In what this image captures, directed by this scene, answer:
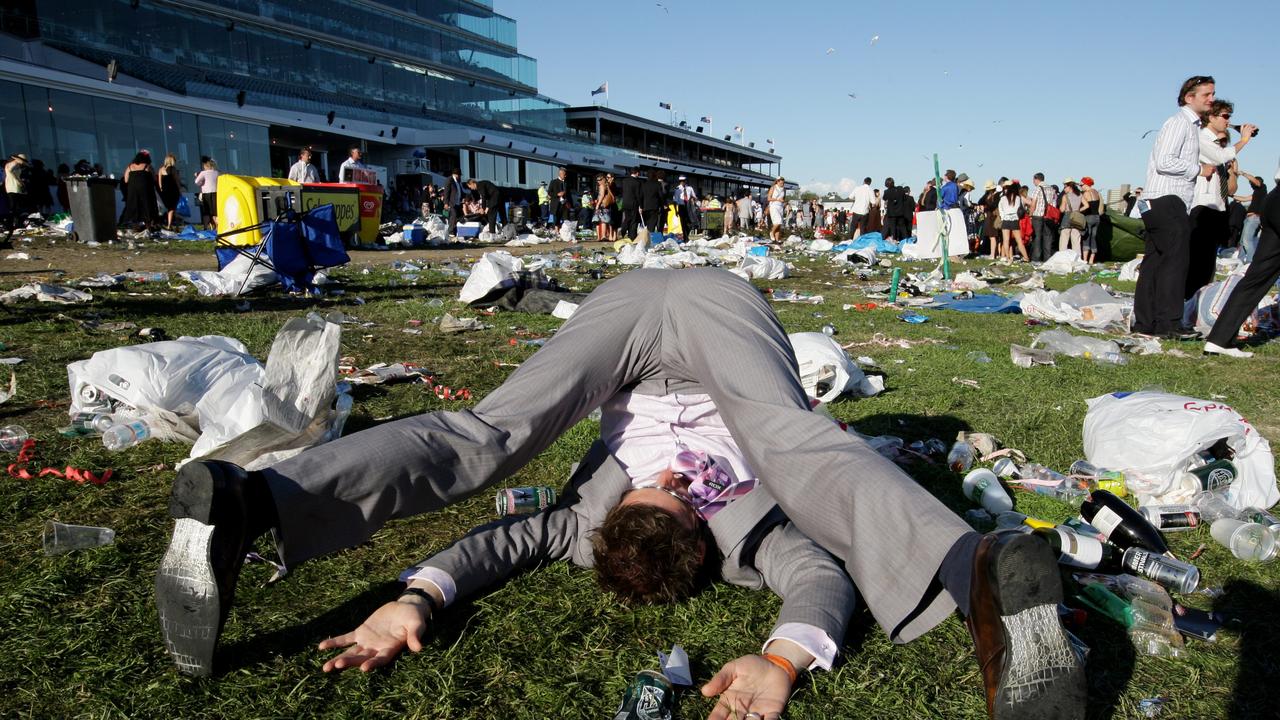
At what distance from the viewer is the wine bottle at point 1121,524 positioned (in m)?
2.54

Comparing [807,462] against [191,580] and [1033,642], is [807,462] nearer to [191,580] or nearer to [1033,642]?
[1033,642]

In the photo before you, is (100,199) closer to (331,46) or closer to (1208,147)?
(1208,147)

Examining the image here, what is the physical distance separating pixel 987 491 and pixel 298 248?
712 cm

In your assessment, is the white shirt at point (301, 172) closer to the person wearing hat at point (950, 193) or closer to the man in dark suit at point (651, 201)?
the man in dark suit at point (651, 201)

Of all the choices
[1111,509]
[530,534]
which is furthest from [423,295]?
[1111,509]

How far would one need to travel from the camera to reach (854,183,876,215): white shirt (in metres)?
19.8

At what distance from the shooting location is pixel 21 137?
20797 mm

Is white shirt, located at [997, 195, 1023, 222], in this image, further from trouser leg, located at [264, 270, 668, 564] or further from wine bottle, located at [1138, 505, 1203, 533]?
trouser leg, located at [264, 270, 668, 564]

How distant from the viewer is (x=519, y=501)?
9.29ft

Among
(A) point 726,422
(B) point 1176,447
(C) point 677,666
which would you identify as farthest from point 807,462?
(B) point 1176,447

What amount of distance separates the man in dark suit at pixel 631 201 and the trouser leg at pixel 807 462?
625 inches

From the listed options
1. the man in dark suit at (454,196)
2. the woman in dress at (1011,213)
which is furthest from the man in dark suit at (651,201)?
the woman in dress at (1011,213)

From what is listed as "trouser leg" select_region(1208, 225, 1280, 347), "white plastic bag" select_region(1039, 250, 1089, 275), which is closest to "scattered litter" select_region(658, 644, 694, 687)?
"trouser leg" select_region(1208, 225, 1280, 347)

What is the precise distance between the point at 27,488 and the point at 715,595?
2489 millimetres
